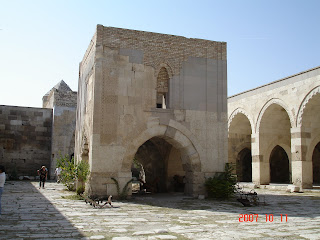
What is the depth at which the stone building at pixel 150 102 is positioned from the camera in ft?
35.2

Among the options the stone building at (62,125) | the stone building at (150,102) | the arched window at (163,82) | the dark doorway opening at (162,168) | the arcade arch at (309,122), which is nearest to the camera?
the stone building at (150,102)

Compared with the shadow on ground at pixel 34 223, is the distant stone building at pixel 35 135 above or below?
above

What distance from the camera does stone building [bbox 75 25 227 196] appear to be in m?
10.7

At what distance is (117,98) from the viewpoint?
10961 mm

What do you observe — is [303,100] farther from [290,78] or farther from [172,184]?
[172,184]

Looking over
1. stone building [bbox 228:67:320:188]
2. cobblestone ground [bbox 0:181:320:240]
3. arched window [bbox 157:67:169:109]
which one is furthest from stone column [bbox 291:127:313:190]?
arched window [bbox 157:67:169:109]

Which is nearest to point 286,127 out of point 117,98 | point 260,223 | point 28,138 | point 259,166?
point 259,166

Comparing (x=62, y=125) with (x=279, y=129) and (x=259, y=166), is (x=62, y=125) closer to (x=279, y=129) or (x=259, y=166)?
(x=259, y=166)

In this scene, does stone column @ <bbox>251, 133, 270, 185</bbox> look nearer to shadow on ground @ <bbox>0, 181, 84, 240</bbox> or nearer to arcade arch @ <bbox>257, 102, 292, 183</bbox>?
arcade arch @ <bbox>257, 102, 292, 183</bbox>

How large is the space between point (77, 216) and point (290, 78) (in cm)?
1279

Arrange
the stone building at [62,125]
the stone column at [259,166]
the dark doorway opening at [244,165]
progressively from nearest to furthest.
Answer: the stone column at [259,166]
the stone building at [62,125]
the dark doorway opening at [244,165]

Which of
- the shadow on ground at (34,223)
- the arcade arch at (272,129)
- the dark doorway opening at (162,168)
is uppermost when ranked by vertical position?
the arcade arch at (272,129)
